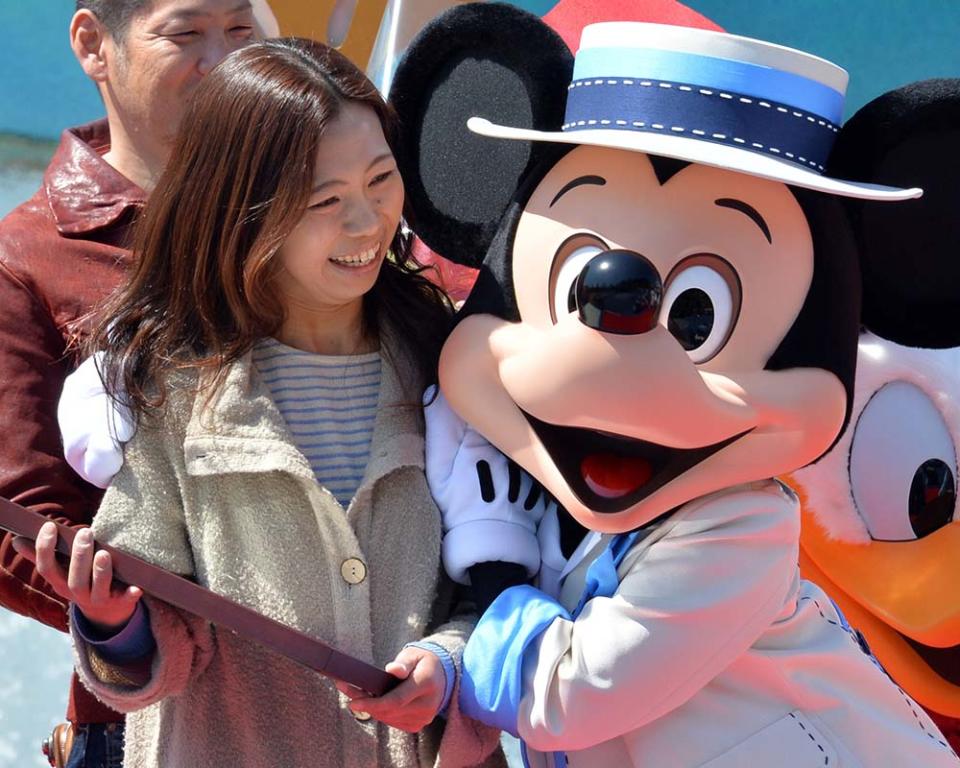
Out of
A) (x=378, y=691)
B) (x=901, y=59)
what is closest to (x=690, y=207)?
(x=378, y=691)

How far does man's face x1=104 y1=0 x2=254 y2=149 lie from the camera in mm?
2021

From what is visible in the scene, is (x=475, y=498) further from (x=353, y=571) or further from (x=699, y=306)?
(x=699, y=306)

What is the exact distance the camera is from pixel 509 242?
163cm

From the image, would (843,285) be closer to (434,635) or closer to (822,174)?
(822,174)

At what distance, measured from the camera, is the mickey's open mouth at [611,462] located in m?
1.50

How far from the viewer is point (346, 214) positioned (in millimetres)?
1546

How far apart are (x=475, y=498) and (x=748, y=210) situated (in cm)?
44

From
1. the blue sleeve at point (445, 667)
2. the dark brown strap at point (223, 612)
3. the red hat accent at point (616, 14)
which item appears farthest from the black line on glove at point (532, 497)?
the red hat accent at point (616, 14)

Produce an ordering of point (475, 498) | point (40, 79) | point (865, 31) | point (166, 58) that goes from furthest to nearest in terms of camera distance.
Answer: point (40, 79)
point (865, 31)
point (166, 58)
point (475, 498)

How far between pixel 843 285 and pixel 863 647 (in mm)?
486

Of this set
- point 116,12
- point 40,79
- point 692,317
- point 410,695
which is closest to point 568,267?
point 692,317

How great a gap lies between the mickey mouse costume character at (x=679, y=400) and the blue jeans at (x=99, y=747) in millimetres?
555

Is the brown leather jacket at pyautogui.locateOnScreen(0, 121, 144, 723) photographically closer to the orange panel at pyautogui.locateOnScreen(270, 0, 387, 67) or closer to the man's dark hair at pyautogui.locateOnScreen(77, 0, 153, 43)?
the man's dark hair at pyautogui.locateOnScreen(77, 0, 153, 43)

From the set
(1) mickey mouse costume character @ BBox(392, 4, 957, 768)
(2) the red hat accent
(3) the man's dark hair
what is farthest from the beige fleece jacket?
(2) the red hat accent
